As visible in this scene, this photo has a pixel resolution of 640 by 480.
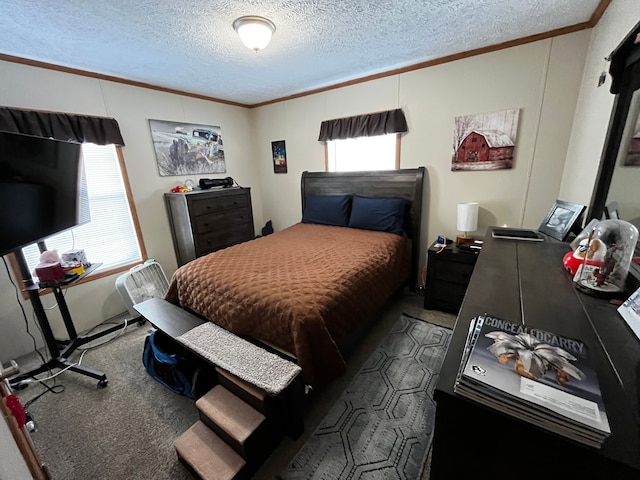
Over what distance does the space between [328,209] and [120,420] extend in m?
2.55

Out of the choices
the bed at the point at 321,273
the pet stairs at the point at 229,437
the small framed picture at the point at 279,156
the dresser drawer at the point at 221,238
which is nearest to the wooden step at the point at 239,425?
the pet stairs at the point at 229,437

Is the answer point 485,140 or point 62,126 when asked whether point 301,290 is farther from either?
point 62,126

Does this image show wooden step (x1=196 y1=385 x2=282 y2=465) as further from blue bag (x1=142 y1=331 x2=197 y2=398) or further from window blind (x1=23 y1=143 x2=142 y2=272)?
window blind (x1=23 y1=143 x2=142 y2=272)

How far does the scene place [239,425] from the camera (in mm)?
1233

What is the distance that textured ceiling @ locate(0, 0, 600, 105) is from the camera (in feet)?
5.11

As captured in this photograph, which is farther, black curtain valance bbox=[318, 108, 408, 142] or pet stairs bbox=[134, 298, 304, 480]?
black curtain valance bbox=[318, 108, 408, 142]

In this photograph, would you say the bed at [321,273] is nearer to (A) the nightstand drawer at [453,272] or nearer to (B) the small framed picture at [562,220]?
(A) the nightstand drawer at [453,272]

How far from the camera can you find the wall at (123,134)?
83.0 inches

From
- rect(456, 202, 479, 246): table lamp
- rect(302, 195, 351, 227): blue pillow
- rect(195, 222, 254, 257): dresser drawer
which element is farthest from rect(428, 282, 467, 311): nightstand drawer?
rect(195, 222, 254, 257): dresser drawer

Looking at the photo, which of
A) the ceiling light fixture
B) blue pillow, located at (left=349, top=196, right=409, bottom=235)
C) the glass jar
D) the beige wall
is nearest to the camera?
the glass jar

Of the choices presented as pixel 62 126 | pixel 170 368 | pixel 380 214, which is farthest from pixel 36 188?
pixel 380 214

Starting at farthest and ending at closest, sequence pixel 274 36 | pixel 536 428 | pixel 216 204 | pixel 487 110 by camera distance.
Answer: pixel 216 204 → pixel 487 110 → pixel 274 36 → pixel 536 428

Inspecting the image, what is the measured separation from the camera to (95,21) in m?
1.61

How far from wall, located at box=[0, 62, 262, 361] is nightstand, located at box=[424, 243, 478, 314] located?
2.98 m
